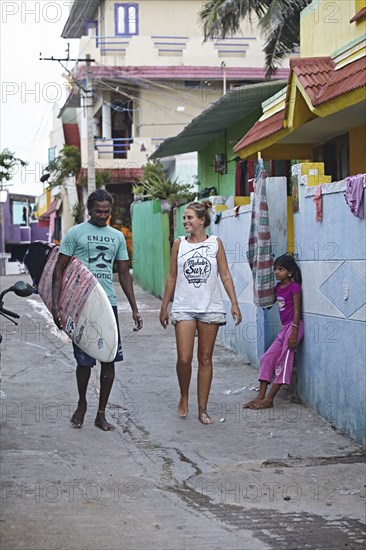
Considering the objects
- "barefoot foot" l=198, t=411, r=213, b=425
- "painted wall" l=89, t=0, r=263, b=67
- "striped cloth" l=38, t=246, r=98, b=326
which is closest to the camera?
"striped cloth" l=38, t=246, r=98, b=326

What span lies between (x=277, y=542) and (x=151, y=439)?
8.02ft

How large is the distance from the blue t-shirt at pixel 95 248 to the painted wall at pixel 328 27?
14.5 ft

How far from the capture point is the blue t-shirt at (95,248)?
7.28 meters

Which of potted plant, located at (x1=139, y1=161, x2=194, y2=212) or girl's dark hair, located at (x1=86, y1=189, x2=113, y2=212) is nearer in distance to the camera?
girl's dark hair, located at (x1=86, y1=189, x2=113, y2=212)

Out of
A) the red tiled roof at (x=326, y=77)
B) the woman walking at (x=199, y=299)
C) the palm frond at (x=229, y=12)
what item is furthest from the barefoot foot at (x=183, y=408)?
the palm frond at (x=229, y=12)

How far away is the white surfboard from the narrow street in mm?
Answer: 734

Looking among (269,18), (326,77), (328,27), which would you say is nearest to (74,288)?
(326,77)

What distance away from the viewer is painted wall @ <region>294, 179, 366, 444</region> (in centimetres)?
676

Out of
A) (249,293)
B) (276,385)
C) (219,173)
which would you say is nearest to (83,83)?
(219,173)

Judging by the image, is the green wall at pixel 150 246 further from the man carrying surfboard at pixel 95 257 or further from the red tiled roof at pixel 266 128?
the man carrying surfboard at pixel 95 257

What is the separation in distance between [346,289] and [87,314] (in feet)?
6.81

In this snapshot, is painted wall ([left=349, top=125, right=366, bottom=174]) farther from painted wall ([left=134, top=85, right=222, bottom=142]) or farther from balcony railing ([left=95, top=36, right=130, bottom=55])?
balcony railing ([left=95, top=36, right=130, bottom=55])

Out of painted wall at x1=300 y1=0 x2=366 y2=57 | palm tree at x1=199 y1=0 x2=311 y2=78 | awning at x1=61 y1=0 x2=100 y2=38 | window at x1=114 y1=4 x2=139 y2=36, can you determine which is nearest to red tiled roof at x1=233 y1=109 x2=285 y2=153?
painted wall at x1=300 y1=0 x2=366 y2=57

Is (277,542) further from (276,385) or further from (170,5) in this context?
(170,5)
